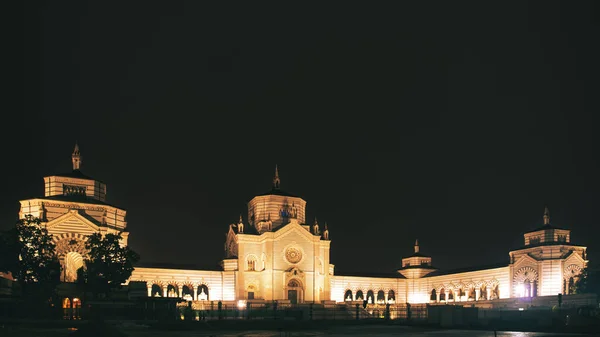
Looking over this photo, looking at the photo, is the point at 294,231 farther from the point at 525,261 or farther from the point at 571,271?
the point at 571,271

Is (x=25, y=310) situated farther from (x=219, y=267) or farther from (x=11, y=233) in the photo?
(x=219, y=267)

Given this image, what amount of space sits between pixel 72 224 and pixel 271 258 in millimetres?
24197

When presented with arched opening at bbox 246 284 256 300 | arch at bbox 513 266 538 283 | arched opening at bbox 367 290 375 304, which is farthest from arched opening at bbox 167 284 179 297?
arch at bbox 513 266 538 283

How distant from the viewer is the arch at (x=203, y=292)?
272ft

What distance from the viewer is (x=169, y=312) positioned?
52.9 metres

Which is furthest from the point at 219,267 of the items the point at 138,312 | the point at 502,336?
the point at 502,336

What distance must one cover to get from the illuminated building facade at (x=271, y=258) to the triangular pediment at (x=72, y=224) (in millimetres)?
100

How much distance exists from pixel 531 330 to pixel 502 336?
7.14m

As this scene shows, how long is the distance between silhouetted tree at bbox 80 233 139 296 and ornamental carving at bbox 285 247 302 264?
2268 centimetres

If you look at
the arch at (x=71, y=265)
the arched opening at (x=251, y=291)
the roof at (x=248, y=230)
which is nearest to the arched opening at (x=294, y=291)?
the arched opening at (x=251, y=291)

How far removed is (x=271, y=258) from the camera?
83812 millimetres

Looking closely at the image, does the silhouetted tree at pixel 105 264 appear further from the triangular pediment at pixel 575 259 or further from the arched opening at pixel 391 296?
the triangular pediment at pixel 575 259

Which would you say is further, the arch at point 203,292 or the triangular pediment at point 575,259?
the arch at point 203,292

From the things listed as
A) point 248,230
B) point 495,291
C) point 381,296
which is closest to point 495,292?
point 495,291
